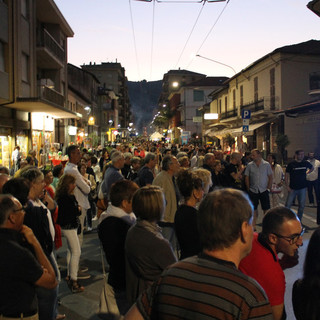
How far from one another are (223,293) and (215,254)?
21 centimetres

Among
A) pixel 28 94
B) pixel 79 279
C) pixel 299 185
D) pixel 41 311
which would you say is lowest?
pixel 79 279

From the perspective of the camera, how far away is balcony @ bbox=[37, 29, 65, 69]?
→ 73.9 ft

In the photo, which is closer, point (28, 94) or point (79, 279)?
point (79, 279)

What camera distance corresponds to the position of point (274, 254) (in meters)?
2.45

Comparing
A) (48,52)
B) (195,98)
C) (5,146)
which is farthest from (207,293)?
(195,98)

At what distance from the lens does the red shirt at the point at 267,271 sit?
7.41 ft

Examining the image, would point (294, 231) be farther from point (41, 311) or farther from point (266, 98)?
point (266, 98)

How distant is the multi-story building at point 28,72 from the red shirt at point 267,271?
16.5m

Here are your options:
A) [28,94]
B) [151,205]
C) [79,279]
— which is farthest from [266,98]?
[151,205]

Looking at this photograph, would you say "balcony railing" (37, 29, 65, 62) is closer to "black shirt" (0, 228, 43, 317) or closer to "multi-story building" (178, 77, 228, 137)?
"black shirt" (0, 228, 43, 317)

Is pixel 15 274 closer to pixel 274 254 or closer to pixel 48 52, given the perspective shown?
pixel 274 254

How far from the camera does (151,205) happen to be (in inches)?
118

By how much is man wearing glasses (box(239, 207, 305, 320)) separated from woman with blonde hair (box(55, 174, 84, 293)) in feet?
11.1

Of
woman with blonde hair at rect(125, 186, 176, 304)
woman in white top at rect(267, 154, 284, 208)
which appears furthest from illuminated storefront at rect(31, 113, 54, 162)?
woman with blonde hair at rect(125, 186, 176, 304)
